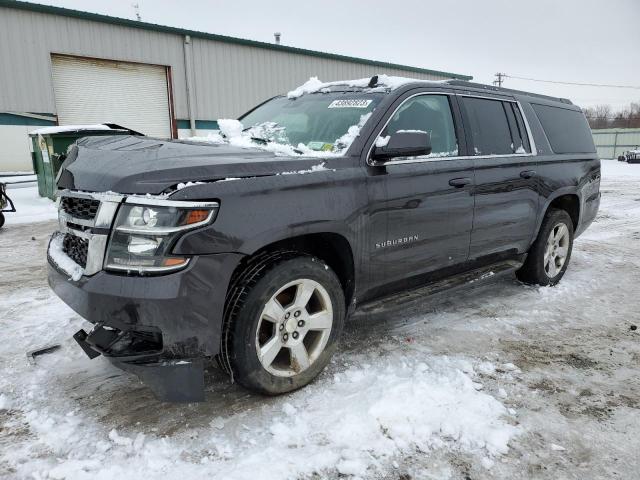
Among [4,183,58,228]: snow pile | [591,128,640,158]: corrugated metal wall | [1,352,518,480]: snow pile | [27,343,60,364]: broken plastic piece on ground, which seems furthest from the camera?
[591,128,640,158]: corrugated metal wall

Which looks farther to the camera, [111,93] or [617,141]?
[617,141]

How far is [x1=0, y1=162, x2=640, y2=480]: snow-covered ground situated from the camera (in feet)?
7.40

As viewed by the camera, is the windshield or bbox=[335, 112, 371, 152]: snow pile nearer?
bbox=[335, 112, 371, 152]: snow pile

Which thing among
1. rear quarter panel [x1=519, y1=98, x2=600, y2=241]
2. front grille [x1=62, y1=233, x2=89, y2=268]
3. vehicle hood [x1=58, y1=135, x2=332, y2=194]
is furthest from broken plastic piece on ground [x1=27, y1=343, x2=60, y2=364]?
rear quarter panel [x1=519, y1=98, x2=600, y2=241]

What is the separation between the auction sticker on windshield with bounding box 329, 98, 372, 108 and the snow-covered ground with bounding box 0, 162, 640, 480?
141cm

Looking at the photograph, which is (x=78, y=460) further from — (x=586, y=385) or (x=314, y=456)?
(x=586, y=385)

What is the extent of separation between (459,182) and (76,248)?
102 inches

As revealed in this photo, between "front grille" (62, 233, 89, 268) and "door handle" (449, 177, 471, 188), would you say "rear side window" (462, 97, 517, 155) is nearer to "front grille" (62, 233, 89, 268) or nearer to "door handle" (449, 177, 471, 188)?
"door handle" (449, 177, 471, 188)

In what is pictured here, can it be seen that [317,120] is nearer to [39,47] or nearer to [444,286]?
[444,286]

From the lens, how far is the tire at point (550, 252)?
4.78 metres

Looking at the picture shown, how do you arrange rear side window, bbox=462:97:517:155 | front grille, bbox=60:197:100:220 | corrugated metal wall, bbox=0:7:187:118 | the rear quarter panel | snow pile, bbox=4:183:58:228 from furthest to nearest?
corrugated metal wall, bbox=0:7:187:118 → snow pile, bbox=4:183:58:228 → the rear quarter panel → rear side window, bbox=462:97:517:155 → front grille, bbox=60:197:100:220

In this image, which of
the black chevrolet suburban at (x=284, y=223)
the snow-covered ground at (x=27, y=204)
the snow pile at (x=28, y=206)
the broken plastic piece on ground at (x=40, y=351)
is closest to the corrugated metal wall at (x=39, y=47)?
the snow-covered ground at (x=27, y=204)

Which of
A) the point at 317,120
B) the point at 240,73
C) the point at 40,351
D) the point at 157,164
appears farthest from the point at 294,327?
the point at 240,73

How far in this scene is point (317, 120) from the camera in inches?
138
